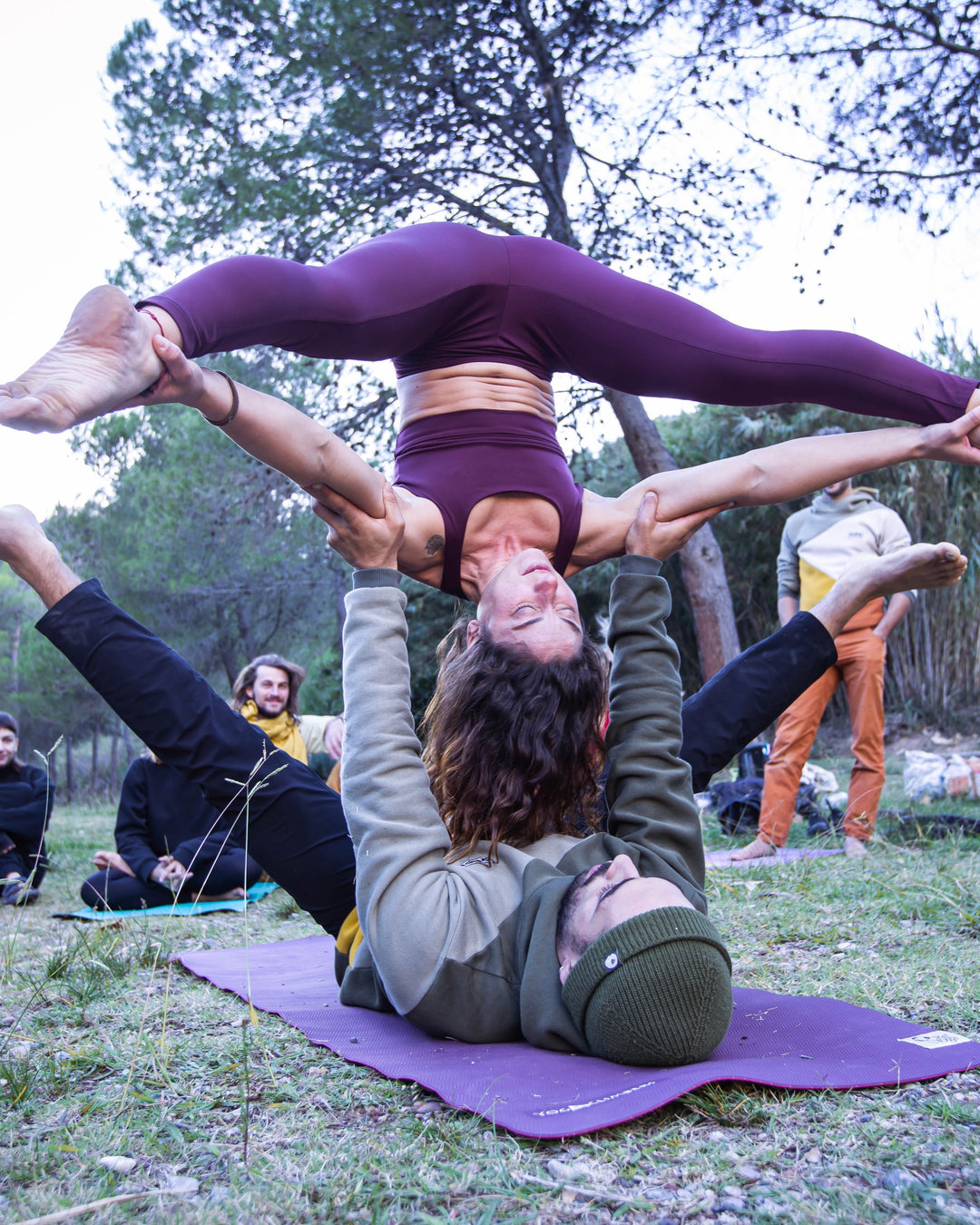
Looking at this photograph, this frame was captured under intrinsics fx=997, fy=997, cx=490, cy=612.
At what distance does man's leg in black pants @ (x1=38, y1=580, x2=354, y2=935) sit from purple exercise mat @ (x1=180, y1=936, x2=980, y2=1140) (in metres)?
0.33

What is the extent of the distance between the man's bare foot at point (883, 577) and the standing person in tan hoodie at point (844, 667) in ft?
6.21

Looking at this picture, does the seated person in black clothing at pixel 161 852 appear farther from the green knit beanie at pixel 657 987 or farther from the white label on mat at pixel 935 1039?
the white label on mat at pixel 935 1039

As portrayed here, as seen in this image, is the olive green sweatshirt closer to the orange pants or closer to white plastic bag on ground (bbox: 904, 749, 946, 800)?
the orange pants

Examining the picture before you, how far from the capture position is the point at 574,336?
282 cm

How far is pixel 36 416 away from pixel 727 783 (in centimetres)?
A: 520

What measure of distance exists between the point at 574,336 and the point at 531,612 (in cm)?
94

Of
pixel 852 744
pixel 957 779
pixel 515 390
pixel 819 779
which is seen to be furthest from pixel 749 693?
pixel 957 779

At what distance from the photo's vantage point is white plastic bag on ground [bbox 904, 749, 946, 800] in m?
6.30

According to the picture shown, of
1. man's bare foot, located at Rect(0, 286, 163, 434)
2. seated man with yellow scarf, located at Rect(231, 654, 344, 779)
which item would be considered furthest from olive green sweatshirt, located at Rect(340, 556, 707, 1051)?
seated man with yellow scarf, located at Rect(231, 654, 344, 779)

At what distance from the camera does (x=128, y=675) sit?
6.98 ft

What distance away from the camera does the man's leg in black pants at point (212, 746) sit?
213 centimetres

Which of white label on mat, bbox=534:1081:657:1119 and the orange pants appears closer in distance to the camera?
white label on mat, bbox=534:1081:657:1119

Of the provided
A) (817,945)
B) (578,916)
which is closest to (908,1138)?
(578,916)

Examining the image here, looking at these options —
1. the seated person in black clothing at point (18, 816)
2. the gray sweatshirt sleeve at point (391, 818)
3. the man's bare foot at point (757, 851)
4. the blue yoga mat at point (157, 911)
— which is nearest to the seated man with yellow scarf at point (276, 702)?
the blue yoga mat at point (157, 911)
